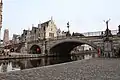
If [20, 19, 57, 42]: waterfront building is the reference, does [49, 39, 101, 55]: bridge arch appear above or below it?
below

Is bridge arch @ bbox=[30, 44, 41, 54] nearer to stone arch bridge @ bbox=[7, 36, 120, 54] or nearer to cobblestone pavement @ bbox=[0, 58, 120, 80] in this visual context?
stone arch bridge @ bbox=[7, 36, 120, 54]

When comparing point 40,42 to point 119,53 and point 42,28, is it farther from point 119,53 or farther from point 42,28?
point 119,53

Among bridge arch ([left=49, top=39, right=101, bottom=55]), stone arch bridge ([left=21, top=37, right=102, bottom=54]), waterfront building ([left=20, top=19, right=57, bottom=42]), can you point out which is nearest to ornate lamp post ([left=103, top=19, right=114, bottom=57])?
stone arch bridge ([left=21, top=37, right=102, bottom=54])

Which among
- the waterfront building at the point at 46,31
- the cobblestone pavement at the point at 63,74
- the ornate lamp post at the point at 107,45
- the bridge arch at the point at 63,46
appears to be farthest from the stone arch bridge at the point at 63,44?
the cobblestone pavement at the point at 63,74

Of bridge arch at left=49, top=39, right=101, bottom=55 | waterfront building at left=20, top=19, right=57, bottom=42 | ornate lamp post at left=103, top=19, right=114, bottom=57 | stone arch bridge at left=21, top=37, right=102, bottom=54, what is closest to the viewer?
ornate lamp post at left=103, top=19, right=114, bottom=57

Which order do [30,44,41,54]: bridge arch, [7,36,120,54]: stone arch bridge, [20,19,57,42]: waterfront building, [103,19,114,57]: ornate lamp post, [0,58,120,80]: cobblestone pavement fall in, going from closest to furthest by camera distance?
1. [0,58,120,80]: cobblestone pavement
2. [103,19,114,57]: ornate lamp post
3. [7,36,120,54]: stone arch bridge
4. [30,44,41,54]: bridge arch
5. [20,19,57,42]: waterfront building

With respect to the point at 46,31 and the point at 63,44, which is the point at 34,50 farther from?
the point at 63,44

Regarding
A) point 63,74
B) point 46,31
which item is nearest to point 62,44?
point 46,31

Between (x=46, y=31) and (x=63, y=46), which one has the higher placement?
(x=46, y=31)

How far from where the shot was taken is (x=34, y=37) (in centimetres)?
8456

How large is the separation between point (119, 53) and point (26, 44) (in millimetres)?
40111

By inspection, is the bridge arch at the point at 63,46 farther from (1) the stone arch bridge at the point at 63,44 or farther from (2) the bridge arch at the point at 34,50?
(2) the bridge arch at the point at 34,50

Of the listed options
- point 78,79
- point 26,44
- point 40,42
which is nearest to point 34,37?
point 26,44

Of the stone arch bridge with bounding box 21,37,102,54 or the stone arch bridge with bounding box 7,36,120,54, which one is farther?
the stone arch bridge with bounding box 21,37,102,54
